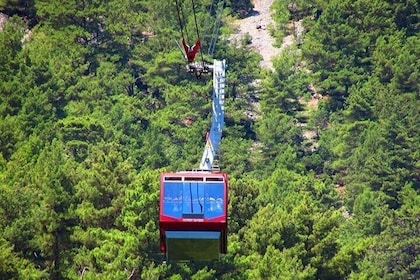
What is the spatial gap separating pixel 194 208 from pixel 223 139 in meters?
52.1

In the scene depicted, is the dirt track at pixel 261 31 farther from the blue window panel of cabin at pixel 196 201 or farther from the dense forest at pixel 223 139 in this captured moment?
the blue window panel of cabin at pixel 196 201

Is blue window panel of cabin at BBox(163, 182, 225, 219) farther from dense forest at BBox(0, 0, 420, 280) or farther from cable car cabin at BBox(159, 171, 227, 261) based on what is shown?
dense forest at BBox(0, 0, 420, 280)

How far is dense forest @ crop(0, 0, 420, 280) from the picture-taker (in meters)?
57.0

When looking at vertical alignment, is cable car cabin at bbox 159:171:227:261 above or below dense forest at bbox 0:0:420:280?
above

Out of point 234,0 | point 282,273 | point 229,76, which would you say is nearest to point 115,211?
point 282,273

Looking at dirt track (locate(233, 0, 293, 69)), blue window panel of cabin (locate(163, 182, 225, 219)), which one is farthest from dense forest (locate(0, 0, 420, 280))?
blue window panel of cabin (locate(163, 182, 225, 219))

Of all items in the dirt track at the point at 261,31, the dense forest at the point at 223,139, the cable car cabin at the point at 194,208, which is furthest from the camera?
the dirt track at the point at 261,31

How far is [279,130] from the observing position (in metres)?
93.1

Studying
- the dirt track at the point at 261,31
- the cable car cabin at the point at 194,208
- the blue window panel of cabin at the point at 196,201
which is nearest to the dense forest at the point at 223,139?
the dirt track at the point at 261,31

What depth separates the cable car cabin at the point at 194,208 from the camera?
38.7 metres

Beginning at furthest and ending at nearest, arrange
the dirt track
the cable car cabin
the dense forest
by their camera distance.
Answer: the dirt track < the dense forest < the cable car cabin

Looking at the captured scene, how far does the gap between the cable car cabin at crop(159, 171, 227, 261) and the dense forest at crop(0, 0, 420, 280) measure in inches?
577

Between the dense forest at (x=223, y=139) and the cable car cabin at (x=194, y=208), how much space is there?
14666mm

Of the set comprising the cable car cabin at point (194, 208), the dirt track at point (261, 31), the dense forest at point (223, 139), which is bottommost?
the dirt track at point (261, 31)
